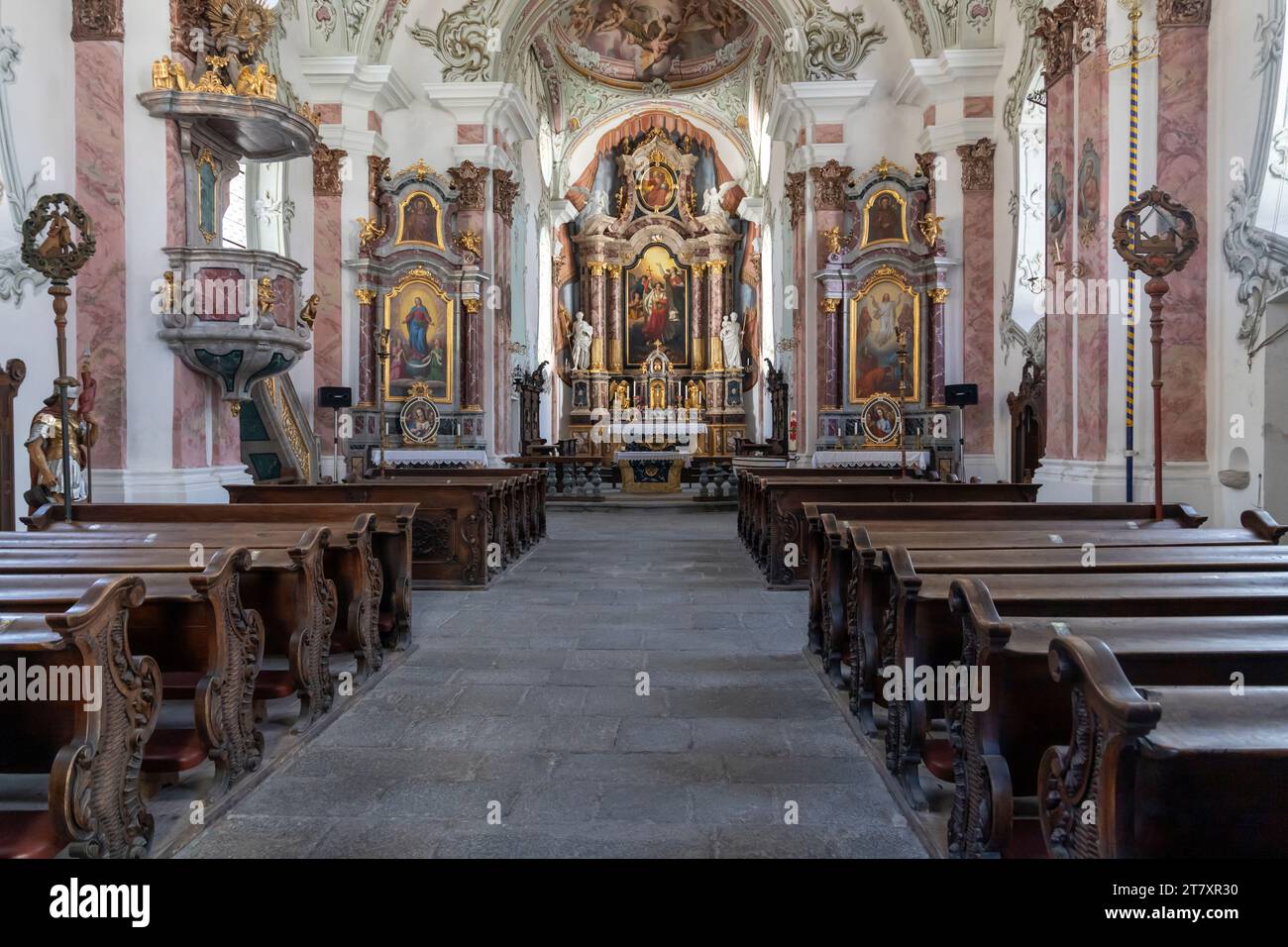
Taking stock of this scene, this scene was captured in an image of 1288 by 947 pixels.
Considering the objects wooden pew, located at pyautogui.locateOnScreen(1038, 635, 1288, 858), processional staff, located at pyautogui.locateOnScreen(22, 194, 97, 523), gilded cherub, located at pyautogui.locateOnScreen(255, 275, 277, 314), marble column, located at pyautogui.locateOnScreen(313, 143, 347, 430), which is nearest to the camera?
wooden pew, located at pyautogui.locateOnScreen(1038, 635, 1288, 858)

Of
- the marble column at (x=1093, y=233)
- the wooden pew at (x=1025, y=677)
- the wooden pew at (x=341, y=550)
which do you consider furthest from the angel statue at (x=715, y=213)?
the wooden pew at (x=1025, y=677)

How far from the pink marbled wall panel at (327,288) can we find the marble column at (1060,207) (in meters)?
10.7

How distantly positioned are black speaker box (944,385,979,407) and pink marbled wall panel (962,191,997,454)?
599 millimetres

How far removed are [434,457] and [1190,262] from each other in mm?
11426

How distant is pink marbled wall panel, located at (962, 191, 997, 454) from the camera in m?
14.7

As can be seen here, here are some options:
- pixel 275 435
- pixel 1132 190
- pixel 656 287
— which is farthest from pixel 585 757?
pixel 656 287

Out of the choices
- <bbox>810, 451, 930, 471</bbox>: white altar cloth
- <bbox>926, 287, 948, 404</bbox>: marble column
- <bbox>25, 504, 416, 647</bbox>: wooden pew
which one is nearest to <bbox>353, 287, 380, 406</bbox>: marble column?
<bbox>810, 451, 930, 471</bbox>: white altar cloth

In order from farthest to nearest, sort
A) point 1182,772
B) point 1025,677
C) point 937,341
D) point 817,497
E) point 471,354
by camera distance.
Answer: point 471,354 → point 937,341 → point 817,497 → point 1025,677 → point 1182,772

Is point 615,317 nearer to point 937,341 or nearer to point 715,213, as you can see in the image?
point 715,213

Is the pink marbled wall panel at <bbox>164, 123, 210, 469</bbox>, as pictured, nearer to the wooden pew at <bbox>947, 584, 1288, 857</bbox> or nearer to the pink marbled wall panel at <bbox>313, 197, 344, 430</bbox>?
the pink marbled wall panel at <bbox>313, 197, 344, 430</bbox>

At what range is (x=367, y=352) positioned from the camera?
51.6ft

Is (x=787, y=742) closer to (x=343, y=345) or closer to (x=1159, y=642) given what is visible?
(x=1159, y=642)

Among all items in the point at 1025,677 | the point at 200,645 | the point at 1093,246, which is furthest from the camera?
the point at 1093,246

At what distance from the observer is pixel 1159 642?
238 cm
